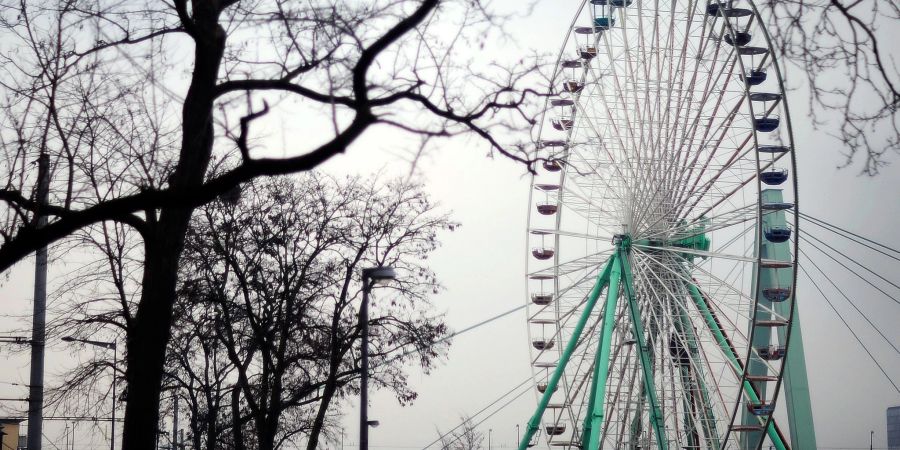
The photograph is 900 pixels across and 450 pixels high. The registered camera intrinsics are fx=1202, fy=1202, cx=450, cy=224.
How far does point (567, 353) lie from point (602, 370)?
2421mm

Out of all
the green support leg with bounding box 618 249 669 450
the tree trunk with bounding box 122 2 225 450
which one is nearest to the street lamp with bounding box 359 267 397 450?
the tree trunk with bounding box 122 2 225 450

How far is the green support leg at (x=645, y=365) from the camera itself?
27.6 metres

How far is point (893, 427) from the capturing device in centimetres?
11450

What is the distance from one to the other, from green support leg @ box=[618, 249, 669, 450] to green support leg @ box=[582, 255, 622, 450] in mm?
541

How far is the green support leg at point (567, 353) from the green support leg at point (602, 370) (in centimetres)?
72

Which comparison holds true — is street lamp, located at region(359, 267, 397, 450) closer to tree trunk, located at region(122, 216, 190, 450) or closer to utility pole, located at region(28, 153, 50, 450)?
utility pole, located at region(28, 153, 50, 450)

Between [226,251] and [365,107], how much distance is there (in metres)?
17.0

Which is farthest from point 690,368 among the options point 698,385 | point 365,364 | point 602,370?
point 365,364

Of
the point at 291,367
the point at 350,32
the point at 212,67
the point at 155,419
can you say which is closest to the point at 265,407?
the point at 291,367

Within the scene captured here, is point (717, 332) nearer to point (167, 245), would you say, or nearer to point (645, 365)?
point (645, 365)

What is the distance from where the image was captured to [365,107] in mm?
7535

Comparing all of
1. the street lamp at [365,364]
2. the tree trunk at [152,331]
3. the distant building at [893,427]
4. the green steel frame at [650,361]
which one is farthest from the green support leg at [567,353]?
the distant building at [893,427]

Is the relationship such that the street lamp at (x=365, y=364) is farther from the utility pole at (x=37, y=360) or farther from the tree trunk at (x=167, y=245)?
the tree trunk at (x=167, y=245)

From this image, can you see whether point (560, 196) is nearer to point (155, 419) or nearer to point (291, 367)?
point (291, 367)
